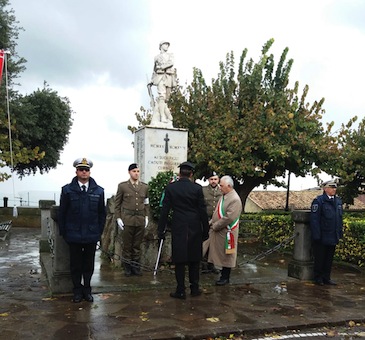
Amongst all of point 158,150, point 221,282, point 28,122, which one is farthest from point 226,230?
point 28,122

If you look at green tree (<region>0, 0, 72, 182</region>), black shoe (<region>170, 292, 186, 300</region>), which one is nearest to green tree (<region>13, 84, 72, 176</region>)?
green tree (<region>0, 0, 72, 182</region>)

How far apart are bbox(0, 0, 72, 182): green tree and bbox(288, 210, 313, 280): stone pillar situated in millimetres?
16123

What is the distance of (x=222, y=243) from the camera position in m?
7.05

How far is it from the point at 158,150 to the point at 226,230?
11.6ft

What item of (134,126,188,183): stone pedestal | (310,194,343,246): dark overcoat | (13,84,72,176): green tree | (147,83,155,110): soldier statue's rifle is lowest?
(310,194,343,246): dark overcoat

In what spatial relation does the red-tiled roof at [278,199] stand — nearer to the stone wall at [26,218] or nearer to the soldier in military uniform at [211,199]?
the stone wall at [26,218]

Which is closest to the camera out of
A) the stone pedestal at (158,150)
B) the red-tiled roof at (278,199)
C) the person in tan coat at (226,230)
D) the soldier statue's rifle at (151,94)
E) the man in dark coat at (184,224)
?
the man in dark coat at (184,224)

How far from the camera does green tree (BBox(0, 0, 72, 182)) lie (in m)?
21.2

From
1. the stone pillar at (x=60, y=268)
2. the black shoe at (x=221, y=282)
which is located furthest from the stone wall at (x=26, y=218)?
the black shoe at (x=221, y=282)

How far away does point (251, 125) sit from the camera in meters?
21.1

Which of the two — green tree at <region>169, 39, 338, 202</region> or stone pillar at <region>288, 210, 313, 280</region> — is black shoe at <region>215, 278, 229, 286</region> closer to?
stone pillar at <region>288, 210, 313, 280</region>

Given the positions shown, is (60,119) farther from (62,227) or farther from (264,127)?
(62,227)

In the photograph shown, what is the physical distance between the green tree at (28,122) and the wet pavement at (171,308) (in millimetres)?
14273

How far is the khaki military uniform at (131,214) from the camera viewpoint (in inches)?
299
